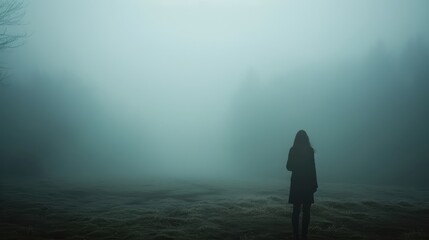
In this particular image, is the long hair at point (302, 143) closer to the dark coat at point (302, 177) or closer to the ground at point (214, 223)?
the dark coat at point (302, 177)

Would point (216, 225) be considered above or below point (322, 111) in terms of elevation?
below

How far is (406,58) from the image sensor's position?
80562mm

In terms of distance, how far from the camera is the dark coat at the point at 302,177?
1220cm

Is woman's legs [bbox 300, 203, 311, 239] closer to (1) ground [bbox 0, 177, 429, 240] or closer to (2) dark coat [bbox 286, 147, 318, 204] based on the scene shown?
(2) dark coat [bbox 286, 147, 318, 204]

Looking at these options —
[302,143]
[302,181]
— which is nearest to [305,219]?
[302,181]

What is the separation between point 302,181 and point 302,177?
0.13 metres

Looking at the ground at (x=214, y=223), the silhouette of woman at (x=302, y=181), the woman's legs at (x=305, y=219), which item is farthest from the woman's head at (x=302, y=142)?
the ground at (x=214, y=223)

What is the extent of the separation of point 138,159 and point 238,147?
51.4 meters

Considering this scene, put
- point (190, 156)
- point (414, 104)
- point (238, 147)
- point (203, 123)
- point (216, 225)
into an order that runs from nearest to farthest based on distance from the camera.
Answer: point (216, 225)
point (414, 104)
point (238, 147)
point (190, 156)
point (203, 123)

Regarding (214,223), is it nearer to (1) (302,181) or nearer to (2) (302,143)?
(1) (302,181)

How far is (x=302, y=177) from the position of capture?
40.4 ft

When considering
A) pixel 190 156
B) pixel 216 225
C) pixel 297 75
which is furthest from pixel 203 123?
pixel 216 225

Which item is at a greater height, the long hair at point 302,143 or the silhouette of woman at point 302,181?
the long hair at point 302,143

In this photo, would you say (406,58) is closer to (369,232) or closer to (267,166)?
(267,166)
